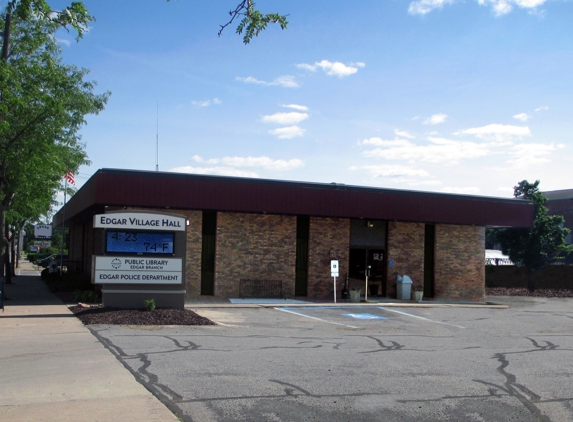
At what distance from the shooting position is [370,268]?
26797 mm

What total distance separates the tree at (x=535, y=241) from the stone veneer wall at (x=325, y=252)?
1283 centimetres

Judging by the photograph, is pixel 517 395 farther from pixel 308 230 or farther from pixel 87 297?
pixel 308 230

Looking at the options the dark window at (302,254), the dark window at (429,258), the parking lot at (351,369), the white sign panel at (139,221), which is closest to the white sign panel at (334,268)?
the dark window at (302,254)

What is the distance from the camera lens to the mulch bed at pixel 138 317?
1571cm

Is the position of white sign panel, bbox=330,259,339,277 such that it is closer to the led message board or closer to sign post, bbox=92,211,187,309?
sign post, bbox=92,211,187,309

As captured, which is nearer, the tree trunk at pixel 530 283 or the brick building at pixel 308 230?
the brick building at pixel 308 230

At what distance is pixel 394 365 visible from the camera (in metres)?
10.6

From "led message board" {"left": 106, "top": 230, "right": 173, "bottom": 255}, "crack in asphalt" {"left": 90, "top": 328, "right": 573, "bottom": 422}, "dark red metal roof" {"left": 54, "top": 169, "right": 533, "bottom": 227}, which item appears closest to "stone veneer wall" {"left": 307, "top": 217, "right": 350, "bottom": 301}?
"dark red metal roof" {"left": 54, "top": 169, "right": 533, "bottom": 227}

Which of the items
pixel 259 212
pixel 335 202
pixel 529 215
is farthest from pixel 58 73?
pixel 529 215

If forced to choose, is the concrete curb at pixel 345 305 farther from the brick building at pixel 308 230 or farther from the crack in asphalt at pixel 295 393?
the crack in asphalt at pixel 295 393

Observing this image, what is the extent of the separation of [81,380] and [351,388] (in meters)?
3.79

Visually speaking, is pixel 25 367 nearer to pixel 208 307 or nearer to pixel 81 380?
pixel 81 380

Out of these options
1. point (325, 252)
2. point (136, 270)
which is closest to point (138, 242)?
point (136, 270)

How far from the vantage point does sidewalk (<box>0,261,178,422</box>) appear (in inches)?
278
